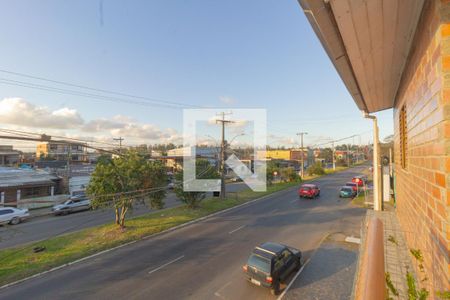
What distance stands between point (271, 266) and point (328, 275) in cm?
282

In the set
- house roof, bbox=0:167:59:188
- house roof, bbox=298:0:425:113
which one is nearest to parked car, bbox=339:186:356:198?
house roof, bbox=298:0:425:113

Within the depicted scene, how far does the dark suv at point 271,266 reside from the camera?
8016mm

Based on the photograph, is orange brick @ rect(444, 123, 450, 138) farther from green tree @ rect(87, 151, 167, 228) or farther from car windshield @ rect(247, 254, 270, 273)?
green tree @ rect(87, 151, 167, 228)

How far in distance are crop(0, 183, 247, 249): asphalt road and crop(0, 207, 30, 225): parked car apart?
0.45m

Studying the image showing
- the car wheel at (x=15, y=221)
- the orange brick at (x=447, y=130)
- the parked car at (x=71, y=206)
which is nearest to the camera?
the orange brick at (x=447, y=130)

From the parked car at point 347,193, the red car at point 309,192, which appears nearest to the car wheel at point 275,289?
the red car at point 309,192

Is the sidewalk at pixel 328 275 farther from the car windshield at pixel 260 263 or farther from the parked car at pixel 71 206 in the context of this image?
the parked car at pixel 71 206

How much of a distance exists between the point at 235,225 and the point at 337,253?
691 centimetres

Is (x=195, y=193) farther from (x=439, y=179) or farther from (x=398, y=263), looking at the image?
(x=439, y=179)

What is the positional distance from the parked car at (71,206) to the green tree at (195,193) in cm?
836

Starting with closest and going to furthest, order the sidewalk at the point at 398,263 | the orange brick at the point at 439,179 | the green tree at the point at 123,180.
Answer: the orange brick at the point at 439,179 < the sidewalk at the point at 398,263 < the green tree at the point at 123,180

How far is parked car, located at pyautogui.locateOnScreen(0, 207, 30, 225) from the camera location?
1803cm

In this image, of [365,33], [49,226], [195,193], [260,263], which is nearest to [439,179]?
[365,33]

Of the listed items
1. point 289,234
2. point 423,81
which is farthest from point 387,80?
point 289,234
